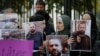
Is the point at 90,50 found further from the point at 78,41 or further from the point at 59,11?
the point at 59,11

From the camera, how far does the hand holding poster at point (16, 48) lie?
4.77 feet

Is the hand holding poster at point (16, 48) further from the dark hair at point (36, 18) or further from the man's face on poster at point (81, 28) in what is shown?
the man's face on poster at point (81, 28)

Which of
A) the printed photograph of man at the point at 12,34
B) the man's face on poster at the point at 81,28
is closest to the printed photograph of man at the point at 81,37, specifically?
the man's face on poster at the point at 81,28

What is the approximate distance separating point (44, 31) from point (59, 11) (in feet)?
0.76

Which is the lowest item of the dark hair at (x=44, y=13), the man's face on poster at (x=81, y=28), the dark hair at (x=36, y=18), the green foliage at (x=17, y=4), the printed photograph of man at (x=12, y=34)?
the printed photograph of man at (x=12, y=34)

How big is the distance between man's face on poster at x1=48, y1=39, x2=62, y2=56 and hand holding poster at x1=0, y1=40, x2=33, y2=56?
11cm

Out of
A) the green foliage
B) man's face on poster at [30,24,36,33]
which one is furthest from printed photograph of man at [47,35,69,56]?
the green foliage

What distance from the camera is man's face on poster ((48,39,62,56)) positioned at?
4.87 feet

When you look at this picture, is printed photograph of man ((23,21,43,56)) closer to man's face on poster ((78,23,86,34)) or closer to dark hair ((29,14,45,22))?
dark hair ((29,14,45,22))

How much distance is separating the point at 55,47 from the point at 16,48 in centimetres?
22

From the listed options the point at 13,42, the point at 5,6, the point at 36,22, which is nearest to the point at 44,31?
the point at 36,22

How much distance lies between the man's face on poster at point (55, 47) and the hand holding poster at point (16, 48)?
11cm

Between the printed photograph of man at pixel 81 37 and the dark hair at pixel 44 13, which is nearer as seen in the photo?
the printed photograph of man at pixel 81 37

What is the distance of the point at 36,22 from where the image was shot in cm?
151
